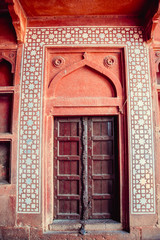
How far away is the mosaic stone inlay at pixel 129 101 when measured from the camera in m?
3.47

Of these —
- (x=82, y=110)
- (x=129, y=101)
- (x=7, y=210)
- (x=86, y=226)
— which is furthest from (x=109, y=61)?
(x=7, y=210)

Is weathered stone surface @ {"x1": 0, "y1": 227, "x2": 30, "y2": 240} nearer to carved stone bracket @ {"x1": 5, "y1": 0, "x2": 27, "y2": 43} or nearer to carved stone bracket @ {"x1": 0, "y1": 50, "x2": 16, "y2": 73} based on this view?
carved stone bracket @ {"x1": 0, "y1": 50, "x2": 16, "y2": 73}

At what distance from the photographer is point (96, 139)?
3.76 metres

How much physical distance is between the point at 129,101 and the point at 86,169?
1526 mm

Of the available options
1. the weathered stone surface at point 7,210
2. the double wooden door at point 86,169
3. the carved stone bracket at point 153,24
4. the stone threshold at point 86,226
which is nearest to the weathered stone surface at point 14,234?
the weathered stone surface at point 7,210

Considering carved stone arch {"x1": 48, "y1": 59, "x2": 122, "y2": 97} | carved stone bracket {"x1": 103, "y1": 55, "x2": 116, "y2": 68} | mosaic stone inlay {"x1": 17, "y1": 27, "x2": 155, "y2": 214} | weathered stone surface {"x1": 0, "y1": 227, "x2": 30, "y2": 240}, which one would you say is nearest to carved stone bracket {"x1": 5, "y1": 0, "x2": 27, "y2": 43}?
mosaic stone inlay {"x1": 17, "y1": 27, "x2": 155, "y2": 214}

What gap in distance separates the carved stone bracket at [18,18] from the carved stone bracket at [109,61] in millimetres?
1655

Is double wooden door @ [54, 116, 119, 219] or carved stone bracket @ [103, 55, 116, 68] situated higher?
carved stone bracket @ [103, 55, 116, 68]

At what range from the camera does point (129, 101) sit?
3631mm

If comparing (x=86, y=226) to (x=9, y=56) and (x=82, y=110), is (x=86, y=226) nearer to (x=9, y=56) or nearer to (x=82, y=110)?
(x=82, y=110)

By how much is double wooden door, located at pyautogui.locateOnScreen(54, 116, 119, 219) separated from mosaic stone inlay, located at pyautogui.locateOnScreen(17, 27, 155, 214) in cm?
39

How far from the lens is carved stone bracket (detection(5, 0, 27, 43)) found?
11.0 ft

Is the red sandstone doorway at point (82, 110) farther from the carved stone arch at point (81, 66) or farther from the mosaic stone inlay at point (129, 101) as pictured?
the mosaic stone inlay at point (129, 101)

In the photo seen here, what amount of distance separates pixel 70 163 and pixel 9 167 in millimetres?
1145
